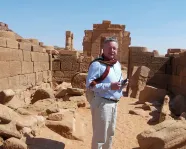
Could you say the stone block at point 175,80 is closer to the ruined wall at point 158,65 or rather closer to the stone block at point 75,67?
the ruined wall at point 158,65

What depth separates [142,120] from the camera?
24.7ft

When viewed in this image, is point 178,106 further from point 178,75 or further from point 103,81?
point 103,81

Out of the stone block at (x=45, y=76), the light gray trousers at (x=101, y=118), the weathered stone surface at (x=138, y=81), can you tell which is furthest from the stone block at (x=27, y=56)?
the light gray trousers at (x=101, y=118)

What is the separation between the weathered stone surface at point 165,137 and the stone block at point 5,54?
4819 mm

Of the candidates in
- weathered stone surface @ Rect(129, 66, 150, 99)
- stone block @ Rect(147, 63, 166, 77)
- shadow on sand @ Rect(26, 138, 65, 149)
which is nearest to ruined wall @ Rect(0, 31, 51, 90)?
shadow on sand @ Rect(26, 138, 65, 149)

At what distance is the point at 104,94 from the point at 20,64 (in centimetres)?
634

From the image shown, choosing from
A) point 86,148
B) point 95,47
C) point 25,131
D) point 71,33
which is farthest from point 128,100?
point 71,33

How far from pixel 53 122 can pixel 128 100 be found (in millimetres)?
5971

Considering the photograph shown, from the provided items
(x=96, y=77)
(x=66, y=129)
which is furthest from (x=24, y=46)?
(x=96, y=77)

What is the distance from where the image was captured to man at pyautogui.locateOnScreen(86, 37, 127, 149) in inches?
122

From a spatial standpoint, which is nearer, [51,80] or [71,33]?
[51,80]

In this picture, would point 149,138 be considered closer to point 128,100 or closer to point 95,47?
point 128,100

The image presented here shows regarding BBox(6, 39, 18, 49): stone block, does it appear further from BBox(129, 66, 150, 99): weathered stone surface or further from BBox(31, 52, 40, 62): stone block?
BBox(129, 66, 150, 99): weathered stone surface

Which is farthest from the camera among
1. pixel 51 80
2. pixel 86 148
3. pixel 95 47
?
pixel 95 47
